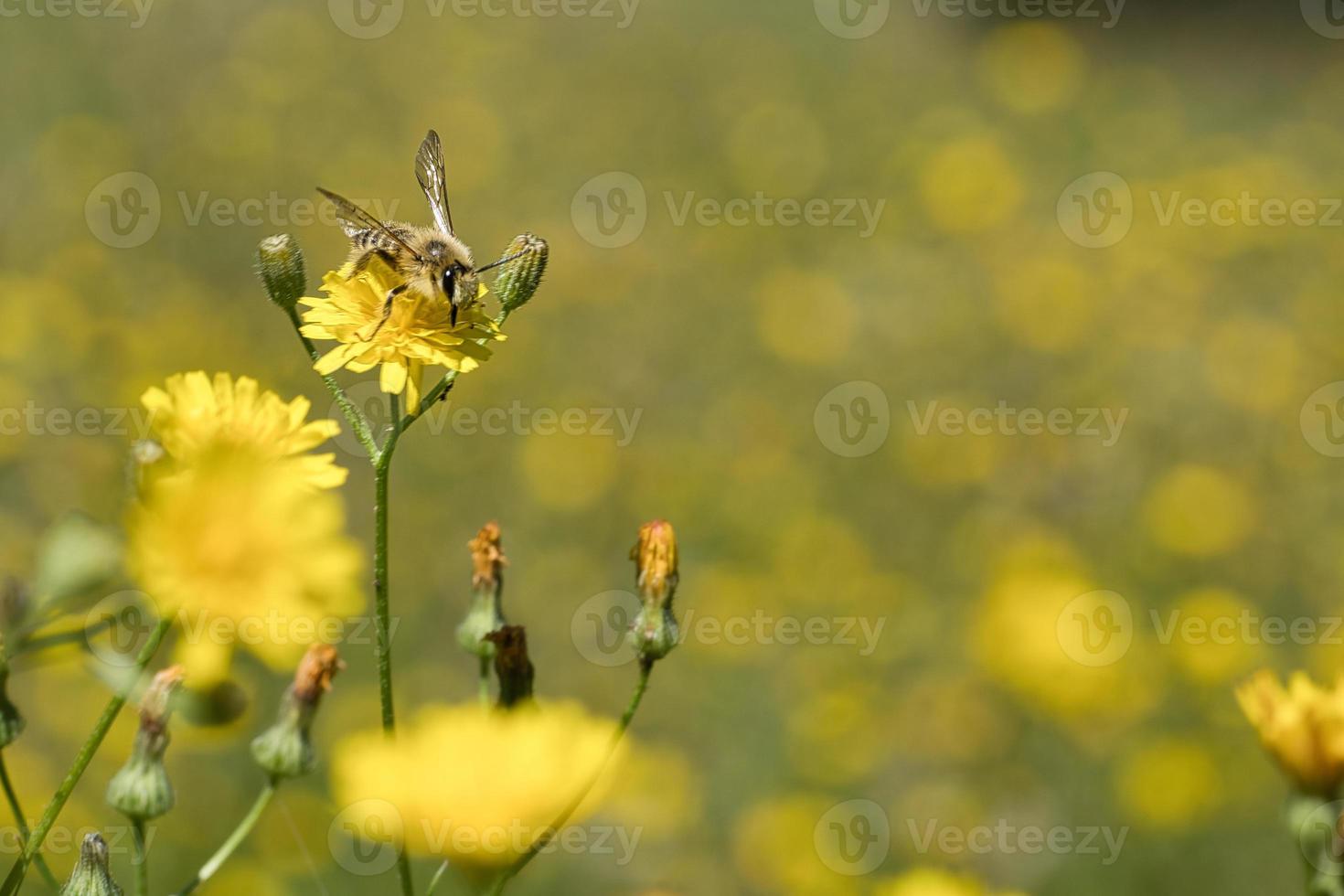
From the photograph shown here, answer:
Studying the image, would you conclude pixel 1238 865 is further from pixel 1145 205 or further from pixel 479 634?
pixel 1145 205

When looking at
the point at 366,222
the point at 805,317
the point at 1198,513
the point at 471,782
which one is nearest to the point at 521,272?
the point at 366,222

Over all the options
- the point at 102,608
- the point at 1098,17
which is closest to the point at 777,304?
the point at 102,608

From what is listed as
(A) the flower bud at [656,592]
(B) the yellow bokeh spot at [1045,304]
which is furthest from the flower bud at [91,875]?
(B) the yellow bokeh spot at [1045,304]

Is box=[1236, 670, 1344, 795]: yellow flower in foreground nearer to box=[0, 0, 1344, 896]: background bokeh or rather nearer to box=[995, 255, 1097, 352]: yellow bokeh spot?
box=[0, 0, 1344, 896]: background bokeh

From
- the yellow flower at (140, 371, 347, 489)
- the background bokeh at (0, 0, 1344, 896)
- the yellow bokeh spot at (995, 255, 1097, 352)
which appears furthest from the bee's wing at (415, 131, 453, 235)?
the yellow bokeh spot at (995, 255, 1097, 352)

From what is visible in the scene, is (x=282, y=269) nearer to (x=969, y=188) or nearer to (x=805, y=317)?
(x=805, y=317)

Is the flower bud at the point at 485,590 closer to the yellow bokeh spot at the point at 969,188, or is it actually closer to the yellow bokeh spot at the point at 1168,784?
the yellow bokeh spot at the point at 1168,784
